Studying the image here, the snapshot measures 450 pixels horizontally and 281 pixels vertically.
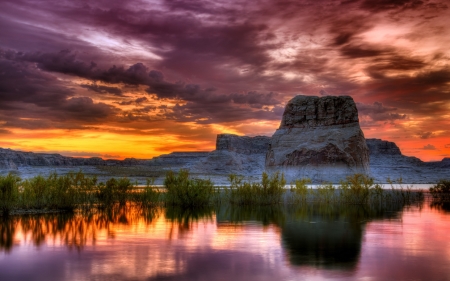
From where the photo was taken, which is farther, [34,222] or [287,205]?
[287,205]

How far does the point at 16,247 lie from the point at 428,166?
179m

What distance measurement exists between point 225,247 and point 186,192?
13.7 m

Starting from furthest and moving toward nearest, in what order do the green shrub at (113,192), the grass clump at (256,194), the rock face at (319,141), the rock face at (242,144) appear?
1. the rock face at (242,144)
2. the rock face at (319,141)
3. the grass clump at (256,194)
4. the green shrub at (113,192)

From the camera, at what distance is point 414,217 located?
23125 mm

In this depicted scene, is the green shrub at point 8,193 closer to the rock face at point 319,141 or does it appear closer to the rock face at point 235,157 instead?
the rock face at point 319,141

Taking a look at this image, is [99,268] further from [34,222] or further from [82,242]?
[34,222]

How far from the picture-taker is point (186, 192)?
27.5 m

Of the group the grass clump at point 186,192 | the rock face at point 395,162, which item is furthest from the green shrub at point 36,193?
the rock face at point 395,162

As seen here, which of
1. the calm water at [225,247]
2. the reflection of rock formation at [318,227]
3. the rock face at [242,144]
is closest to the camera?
the calm water at [225,247]

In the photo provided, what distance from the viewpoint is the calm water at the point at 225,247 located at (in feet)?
34.8

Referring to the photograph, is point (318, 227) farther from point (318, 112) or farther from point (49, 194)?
point (318, 112)

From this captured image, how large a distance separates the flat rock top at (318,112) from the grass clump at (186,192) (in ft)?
257

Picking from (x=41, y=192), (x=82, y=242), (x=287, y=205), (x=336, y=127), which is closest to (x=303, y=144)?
(x=336, y=127)

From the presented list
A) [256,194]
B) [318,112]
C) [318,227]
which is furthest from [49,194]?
[318,112]
